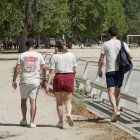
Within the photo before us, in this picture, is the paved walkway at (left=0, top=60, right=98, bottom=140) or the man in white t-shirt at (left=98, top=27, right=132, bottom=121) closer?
the paved walkway at (left=0, top=60, right=98, bottom=140)

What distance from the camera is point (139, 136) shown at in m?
8.77

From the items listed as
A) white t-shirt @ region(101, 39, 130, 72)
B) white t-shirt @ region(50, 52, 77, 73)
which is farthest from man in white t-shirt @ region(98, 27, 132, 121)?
white t-shirt @ region(50, 52, 77, 73)

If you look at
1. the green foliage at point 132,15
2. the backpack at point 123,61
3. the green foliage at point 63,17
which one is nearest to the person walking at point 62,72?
the backpack at point 123,61

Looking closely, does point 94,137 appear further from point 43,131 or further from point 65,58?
point 65,58

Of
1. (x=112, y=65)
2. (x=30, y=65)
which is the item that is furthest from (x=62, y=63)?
(x=112, y=65)

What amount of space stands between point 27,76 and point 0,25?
144 feet

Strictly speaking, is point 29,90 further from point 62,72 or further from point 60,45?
point 60,45

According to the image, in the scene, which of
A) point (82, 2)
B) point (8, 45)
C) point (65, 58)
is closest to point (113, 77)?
point (65, 58)

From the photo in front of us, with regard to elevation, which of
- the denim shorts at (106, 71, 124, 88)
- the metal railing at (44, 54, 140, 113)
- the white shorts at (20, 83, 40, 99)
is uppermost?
the denim shorts at (106, 71, 124, 88)

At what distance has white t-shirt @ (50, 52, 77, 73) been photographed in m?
9.86

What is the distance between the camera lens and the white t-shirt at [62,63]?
986 cm

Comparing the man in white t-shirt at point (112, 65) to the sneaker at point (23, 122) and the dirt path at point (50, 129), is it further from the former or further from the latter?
the sneaker at point (23, 122)

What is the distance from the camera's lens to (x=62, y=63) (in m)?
9.87

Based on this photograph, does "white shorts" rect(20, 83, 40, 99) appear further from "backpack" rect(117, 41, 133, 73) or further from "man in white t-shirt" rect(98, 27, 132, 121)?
"backpack" rect(117, 41, 133, 73)
